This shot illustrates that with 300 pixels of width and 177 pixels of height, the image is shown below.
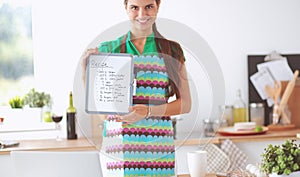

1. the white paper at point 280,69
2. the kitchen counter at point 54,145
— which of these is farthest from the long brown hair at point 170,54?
the white paper at point 280,69

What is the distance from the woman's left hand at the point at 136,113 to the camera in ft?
4.67

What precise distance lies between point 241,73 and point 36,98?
1336mm

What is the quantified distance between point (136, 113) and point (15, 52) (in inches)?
85.7

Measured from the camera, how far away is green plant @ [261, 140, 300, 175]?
1624mm

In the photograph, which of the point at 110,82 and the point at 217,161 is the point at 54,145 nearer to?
the point at 217,161

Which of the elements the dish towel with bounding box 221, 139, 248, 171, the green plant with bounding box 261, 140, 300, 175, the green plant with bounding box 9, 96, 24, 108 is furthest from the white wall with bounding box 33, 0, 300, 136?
the green plant with bounding box 261, 140, 300, 175

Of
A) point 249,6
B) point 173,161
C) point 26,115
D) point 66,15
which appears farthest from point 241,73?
point 173,161

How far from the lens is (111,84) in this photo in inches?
55.3

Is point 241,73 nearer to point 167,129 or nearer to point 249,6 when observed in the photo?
point 249,6

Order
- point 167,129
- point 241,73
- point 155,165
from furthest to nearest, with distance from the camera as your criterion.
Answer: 1. point 241,73
2. point 155,165
3. point 167,129

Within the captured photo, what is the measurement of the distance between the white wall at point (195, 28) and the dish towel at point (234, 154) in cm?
44

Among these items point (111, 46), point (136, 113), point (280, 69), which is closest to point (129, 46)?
point (111, 46)

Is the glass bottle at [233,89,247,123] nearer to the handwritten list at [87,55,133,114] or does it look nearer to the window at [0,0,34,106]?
the window at [0,0,34,106]

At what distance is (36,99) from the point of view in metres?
3.30
